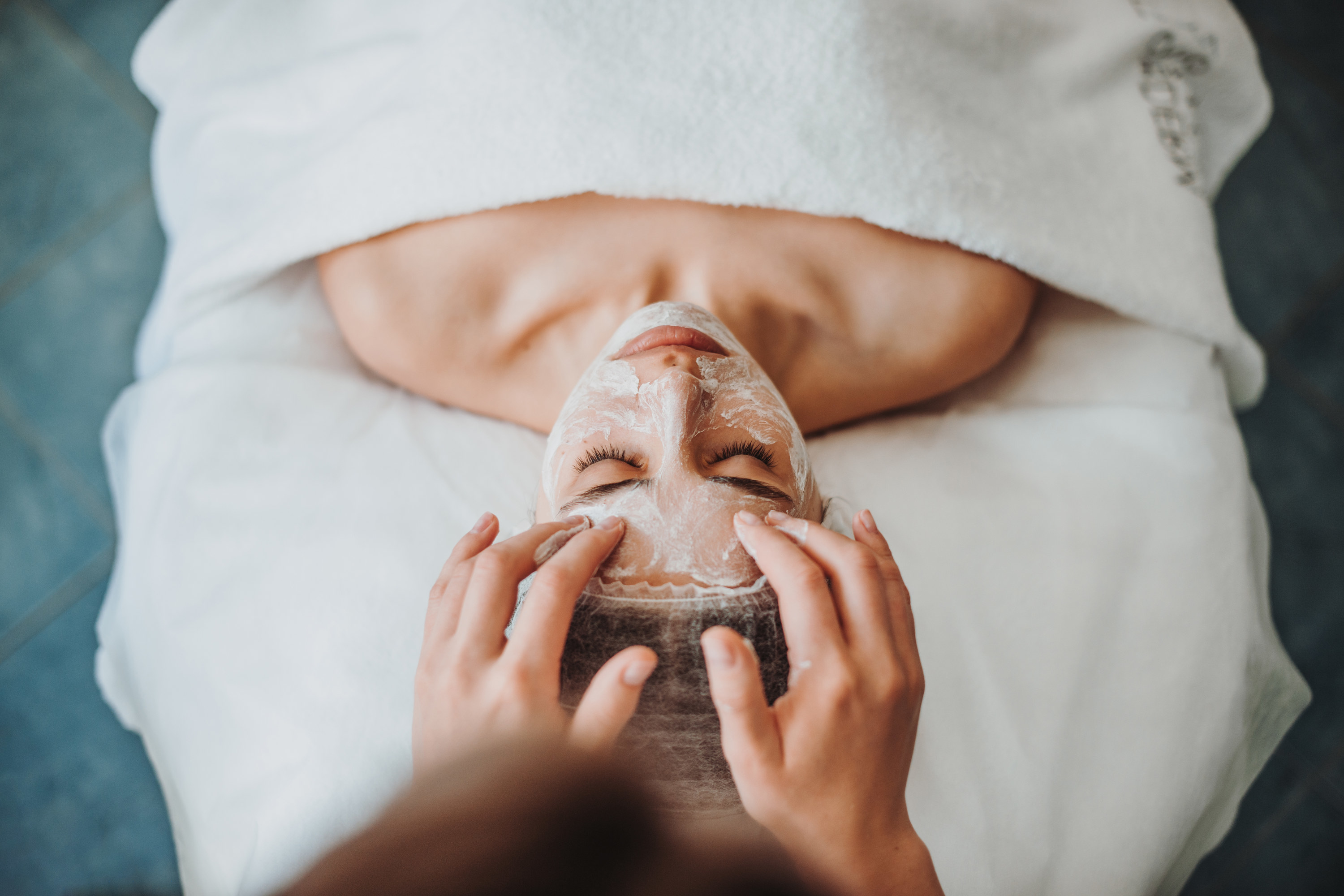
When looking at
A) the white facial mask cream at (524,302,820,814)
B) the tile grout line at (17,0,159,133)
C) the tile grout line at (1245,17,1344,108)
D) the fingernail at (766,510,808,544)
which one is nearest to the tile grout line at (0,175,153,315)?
the tile grout line at (17,0,159,133)

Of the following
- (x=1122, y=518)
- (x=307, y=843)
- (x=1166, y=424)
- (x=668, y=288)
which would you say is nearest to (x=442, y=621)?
(x=307, y=843)

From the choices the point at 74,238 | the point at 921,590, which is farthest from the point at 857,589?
the point at 74,238

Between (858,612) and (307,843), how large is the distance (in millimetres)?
634

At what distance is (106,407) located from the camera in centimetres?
135

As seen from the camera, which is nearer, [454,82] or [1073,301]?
[454,82]

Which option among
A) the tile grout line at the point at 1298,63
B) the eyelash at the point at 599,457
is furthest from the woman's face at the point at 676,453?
the tile grout line at the point at 1298,63

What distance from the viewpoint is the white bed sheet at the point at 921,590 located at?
84 centimetres

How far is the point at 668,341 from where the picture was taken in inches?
31.0

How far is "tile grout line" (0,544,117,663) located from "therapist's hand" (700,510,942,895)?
4.19 ft

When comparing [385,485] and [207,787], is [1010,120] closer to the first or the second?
[385,485]

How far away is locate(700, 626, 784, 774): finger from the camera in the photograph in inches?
19.2

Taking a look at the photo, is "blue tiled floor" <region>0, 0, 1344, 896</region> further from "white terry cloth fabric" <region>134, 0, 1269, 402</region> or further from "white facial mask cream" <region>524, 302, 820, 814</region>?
"white facial mask cream" <region>524, 302, 820, 814</region>

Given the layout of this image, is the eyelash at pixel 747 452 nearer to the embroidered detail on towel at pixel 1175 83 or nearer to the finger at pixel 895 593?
the finger at pixel 895 593

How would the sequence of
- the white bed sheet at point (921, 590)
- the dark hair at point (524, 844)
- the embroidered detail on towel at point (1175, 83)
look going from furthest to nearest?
the embroidered detail on towel at point (1175, 83) < the white bed sheet at point (921, 590) < the dark hair at point (524, 844)
